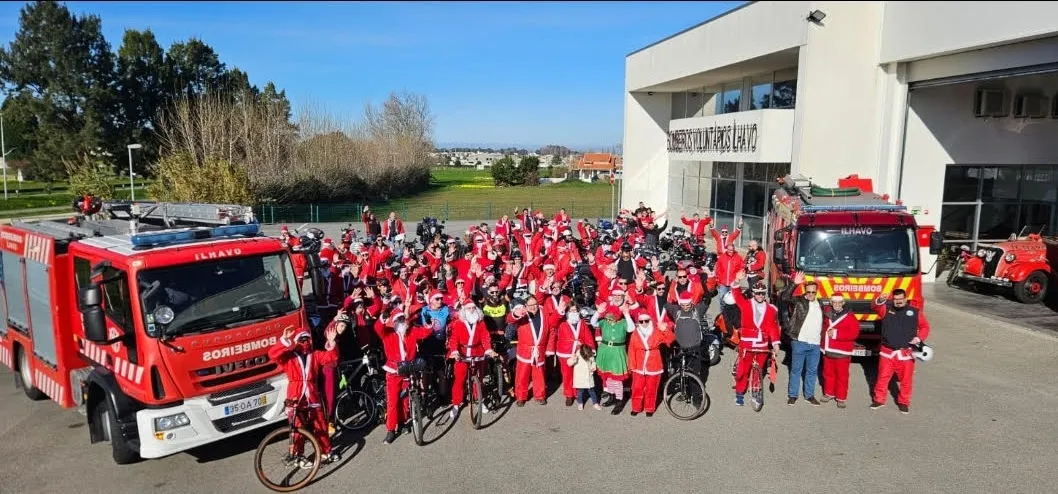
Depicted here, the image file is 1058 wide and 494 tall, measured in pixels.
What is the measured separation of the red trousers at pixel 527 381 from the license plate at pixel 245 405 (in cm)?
316

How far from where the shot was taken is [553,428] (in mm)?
7949

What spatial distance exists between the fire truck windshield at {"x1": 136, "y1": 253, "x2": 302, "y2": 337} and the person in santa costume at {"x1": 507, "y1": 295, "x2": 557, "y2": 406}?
272 cm

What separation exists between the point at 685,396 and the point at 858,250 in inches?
166

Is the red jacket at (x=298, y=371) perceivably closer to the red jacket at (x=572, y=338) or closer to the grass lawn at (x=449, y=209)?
the red jacket at (x=572, y=338)

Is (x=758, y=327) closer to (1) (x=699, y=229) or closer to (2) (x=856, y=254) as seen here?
(2) (x=856, y=254)

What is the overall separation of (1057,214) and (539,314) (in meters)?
19.4

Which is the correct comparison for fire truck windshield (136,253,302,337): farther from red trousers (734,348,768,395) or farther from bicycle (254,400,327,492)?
red trousers (734,348,768,395)

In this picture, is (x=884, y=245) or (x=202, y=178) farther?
(x=202, y=178)

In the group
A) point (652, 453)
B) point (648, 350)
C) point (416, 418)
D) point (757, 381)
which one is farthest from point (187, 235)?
point (757, 381)

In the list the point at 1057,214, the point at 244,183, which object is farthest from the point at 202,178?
the point at 1057,214

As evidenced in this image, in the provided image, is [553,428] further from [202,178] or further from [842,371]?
[202,178]

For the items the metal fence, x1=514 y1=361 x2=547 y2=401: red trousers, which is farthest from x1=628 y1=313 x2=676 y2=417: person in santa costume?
the metal fence

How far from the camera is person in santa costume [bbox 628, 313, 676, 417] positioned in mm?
7906

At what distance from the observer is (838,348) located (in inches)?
327
